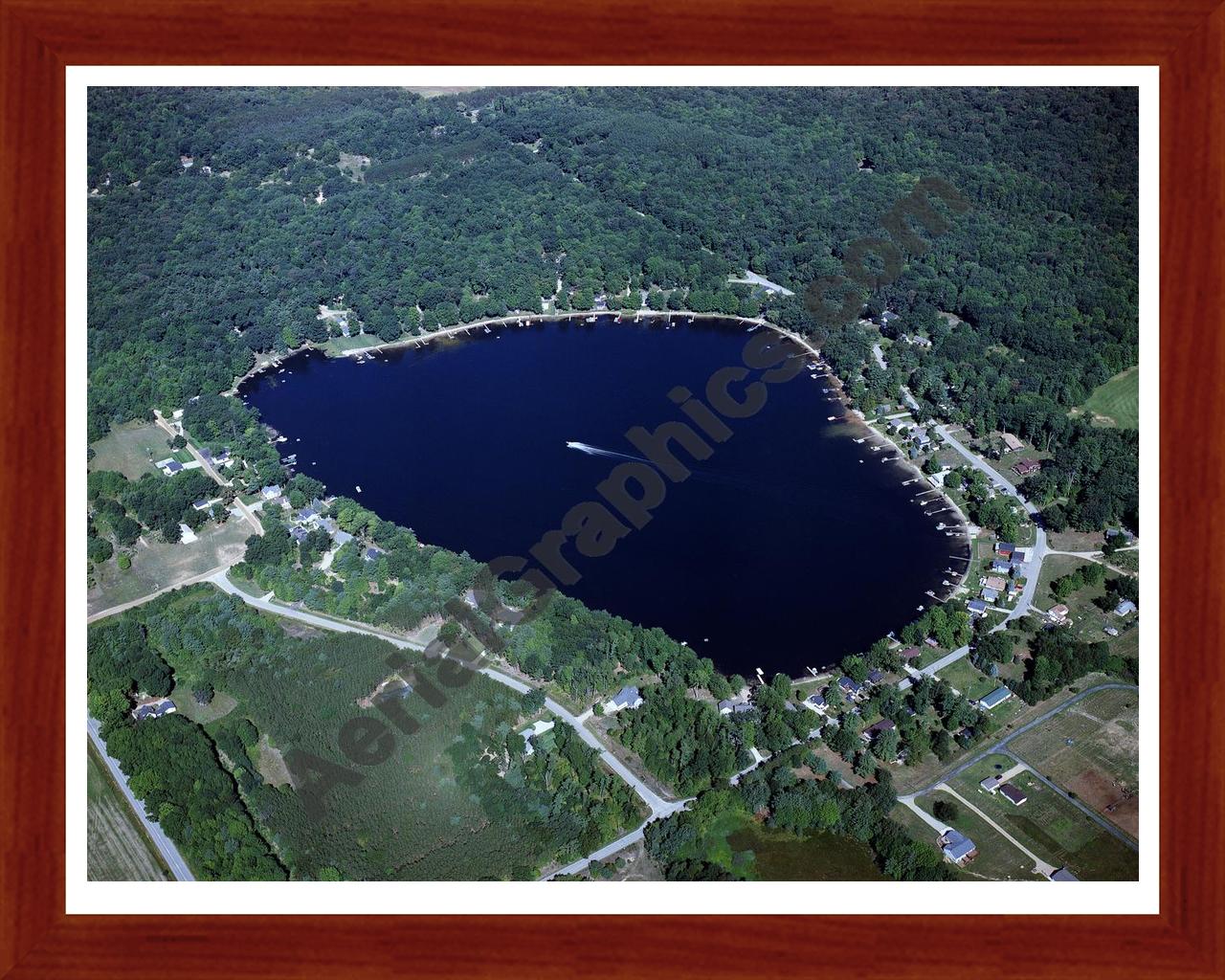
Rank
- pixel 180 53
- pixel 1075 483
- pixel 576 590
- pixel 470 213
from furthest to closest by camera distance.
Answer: pixel 470 213, pixel 1075 483, pixel 576 590, pixel 180 53

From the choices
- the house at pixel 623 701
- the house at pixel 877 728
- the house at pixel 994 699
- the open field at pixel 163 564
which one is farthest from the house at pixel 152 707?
the house at pixel 994 699

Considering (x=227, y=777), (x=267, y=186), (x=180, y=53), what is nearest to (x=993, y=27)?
(x=180, y=53)

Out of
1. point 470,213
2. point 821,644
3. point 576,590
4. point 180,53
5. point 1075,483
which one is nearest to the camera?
point 180,53

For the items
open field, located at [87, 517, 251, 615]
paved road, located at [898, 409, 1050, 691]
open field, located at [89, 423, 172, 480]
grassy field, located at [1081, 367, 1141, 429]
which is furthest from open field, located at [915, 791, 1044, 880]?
open field, located at [89, 423, 172, 480]

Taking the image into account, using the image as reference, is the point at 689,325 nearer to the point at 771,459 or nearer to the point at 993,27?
the point at 771,459

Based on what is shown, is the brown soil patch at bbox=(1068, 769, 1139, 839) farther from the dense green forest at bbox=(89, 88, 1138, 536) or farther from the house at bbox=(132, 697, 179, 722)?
the house at bbox=(132, 697, 179, 722)

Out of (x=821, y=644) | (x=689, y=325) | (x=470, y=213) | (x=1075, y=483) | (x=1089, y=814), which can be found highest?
(x=470, y=213)

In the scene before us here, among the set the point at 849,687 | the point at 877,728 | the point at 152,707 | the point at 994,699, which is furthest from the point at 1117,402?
the point at 152,707
